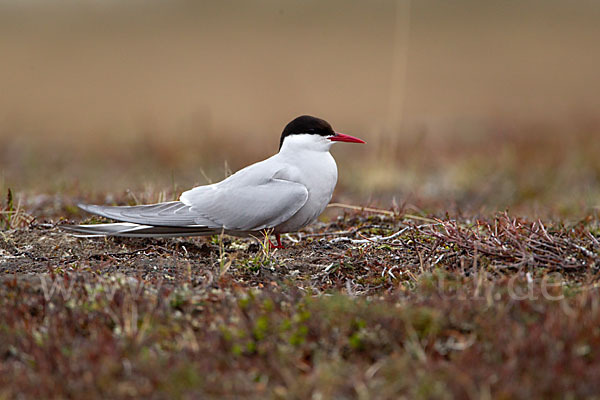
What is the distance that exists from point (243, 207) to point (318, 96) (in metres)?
11.4

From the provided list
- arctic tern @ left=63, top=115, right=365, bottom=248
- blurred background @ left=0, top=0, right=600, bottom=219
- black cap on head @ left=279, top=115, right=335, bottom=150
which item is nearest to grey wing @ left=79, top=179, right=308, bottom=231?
arctic tern @ left=63, top=115, right=365, bottom=248

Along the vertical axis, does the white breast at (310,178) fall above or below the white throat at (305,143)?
below

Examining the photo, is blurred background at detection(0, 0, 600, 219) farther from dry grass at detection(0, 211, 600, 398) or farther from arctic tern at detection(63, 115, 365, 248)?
dry grass at detection(0, 211, 600, 398)

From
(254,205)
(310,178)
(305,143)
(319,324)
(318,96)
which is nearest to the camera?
(319,324)

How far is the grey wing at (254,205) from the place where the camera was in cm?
405

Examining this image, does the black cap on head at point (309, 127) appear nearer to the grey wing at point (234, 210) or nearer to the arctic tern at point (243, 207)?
the arctic tern at point (243, 207)

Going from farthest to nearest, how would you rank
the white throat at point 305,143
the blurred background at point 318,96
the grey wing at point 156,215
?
1. the blurred background at point 318,96
2. the white throat at point 305,143
3. the grey wing at point 156,215

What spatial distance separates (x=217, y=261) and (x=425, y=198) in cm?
336

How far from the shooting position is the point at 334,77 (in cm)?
1695

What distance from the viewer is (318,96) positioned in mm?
15258

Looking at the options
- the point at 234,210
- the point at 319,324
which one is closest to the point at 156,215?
the point at 234,210

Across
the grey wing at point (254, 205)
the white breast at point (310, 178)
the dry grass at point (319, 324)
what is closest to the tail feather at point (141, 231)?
the grey wing at point (254, 205)

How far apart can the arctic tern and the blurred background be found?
1.87ft

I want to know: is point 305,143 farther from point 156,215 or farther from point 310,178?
point 156,215
